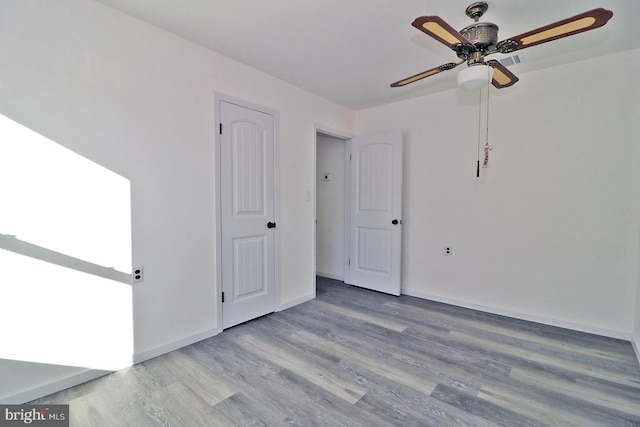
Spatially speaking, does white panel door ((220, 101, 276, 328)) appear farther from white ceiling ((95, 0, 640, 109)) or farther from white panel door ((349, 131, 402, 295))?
white panel door ((349, 131, 402, 295))

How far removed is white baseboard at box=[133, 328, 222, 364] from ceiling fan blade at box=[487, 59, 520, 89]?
3007 millimetres

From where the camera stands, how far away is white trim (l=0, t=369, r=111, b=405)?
168cm

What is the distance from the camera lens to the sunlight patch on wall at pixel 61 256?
168 cm

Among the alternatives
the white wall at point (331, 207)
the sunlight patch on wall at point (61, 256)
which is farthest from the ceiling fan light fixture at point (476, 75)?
the white wall at point (331, 207)

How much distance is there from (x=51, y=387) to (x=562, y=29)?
3.58 metres

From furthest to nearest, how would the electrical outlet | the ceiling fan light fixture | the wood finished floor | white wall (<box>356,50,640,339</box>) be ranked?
white wall (<box>356,50,640,339</box>)
the electrical outlet
the ceiling fan light fixture
the wood finished floor

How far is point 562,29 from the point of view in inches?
57.7

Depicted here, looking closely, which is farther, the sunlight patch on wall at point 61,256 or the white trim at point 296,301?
the white trim at point 296,301

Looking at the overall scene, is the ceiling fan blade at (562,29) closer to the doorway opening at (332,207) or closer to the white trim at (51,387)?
the doorway opening at (332,207)

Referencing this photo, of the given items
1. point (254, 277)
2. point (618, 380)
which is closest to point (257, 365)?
point (254, 277)

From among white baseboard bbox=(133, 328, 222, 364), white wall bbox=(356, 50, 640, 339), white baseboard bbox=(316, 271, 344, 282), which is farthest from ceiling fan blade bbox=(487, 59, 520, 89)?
white baseboard bbox=(316, 271, 344, 282)

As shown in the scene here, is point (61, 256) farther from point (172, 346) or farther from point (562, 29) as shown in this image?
point (562, 29)

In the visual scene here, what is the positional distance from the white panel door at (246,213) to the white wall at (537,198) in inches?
74.5

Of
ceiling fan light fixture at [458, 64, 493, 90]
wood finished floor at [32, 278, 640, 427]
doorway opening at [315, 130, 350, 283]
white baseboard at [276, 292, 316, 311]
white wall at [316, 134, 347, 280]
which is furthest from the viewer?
white wall at [316, 134, 347, 280]
